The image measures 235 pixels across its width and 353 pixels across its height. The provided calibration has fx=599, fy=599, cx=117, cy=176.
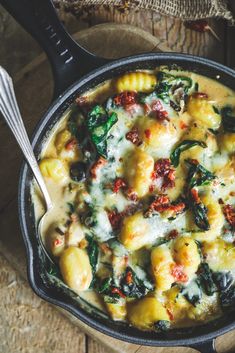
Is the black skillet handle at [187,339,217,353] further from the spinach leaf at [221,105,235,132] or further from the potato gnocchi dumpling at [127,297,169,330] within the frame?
the spinach leaf at [221,105,235,132]

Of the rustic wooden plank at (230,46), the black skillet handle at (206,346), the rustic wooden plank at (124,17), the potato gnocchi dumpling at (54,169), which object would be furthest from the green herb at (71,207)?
the rustic wooden plank at (230,46)

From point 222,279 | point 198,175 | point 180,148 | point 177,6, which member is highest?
point 177,6

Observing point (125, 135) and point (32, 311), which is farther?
point (32, 311)

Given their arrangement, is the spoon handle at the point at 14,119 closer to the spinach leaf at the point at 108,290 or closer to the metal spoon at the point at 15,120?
the metal spoon at the point at 15,120

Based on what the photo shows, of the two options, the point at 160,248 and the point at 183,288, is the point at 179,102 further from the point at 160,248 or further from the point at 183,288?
the point at 183,288

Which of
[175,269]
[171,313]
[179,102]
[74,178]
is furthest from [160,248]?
[179,102]

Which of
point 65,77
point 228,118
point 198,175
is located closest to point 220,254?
point 198,175

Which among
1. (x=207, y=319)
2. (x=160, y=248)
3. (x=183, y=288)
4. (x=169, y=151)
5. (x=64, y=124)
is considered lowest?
(x=207, y=319)

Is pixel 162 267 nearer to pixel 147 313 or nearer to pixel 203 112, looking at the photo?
pixel 147 313
